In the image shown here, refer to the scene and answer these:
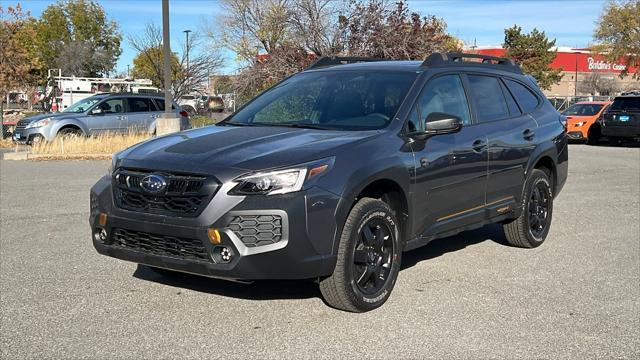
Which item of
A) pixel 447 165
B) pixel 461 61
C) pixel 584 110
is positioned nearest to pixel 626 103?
pixel 584 110

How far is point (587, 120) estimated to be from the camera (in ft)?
78.7

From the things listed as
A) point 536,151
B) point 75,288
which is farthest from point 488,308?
point 75,288

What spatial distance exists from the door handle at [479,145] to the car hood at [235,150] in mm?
1226

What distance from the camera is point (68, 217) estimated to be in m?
8.41

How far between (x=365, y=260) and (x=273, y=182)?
3.19 ft

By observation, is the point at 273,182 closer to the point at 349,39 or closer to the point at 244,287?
the point at 244,287

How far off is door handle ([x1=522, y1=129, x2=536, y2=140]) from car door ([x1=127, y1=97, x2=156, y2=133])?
47.8ft

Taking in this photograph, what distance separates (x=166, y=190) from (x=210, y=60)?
32932mm

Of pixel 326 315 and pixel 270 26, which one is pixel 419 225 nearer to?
pixel 326 315

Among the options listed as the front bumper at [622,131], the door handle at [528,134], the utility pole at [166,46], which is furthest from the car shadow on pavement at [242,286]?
the front bumper at [622,131]

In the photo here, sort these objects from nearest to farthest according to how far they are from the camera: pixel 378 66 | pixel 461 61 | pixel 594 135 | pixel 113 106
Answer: pixel 378 66
pixel 461 61
pixel 113 106
pixel 594 135

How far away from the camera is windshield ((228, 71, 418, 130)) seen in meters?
5.30

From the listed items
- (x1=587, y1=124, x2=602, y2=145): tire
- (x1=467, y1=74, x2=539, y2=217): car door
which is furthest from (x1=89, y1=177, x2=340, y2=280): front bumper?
(x1=587, y1=124, x2=602, y2=145): tire

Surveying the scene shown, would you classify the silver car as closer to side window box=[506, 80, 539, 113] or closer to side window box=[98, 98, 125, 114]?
side window box=[98, 98, 125, 114]
